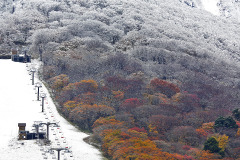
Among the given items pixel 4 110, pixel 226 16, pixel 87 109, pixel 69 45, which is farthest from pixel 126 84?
pixel 226 16

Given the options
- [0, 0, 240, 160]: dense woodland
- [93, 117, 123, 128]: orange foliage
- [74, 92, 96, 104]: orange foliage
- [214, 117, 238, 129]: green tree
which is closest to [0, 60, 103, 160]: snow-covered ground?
[0, 0, 240, 160]: dense woodland

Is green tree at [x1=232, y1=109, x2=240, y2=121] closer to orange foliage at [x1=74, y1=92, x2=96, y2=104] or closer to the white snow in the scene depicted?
orange foliage at [x1=74, y1=92, x2=96, y2=104]

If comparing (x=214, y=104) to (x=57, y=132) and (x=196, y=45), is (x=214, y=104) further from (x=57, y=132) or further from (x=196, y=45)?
(x=196, y=45)

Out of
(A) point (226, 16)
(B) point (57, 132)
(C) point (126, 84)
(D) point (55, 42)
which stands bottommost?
(B) point (57, 132)

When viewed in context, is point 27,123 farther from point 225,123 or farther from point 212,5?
point 212,5

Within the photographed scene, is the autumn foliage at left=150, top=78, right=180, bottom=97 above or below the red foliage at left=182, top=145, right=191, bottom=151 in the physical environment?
above
